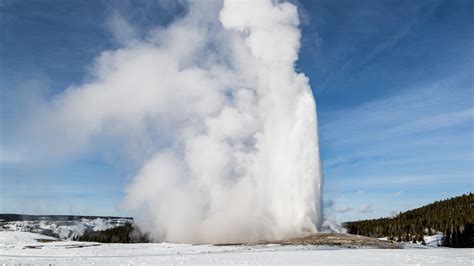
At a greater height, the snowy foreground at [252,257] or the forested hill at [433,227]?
the forested hill at [433,227]

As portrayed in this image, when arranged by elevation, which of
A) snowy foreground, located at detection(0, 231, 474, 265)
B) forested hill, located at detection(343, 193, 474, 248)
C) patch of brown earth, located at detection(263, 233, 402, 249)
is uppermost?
forested hill, located at detection(343, 193, 474, 248)

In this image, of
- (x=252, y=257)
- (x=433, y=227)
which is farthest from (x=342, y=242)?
(x=433, y=227)

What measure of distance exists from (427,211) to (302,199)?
12623cm

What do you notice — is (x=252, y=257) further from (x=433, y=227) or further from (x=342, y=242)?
(x=433, y=227)

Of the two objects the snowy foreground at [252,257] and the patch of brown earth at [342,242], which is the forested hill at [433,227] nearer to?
the patch of brown earth at [342,242]

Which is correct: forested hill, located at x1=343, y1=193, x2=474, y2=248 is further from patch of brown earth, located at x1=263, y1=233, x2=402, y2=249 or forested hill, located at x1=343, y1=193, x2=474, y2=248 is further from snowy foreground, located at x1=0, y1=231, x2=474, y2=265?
snowy foreground, located at x1=0, y1=231, x2=474, y2=265

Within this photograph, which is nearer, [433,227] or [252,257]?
[252,257]

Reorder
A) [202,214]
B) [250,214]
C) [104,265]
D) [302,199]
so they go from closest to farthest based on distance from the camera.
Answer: [104,265], [302,199], [250,214], [202,214]

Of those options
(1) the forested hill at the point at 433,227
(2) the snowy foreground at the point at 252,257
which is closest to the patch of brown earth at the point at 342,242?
(2) the snowy foreground at the point at 252,257

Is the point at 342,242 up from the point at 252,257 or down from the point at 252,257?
up

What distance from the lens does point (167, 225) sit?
371ft

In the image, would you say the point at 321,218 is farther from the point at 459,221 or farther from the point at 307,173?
the point at 459,221

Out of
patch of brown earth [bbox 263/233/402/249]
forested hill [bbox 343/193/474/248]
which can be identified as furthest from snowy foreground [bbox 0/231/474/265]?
forested hill [bbox 343/193/474/248]

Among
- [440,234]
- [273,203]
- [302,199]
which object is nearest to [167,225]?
[273,203]
